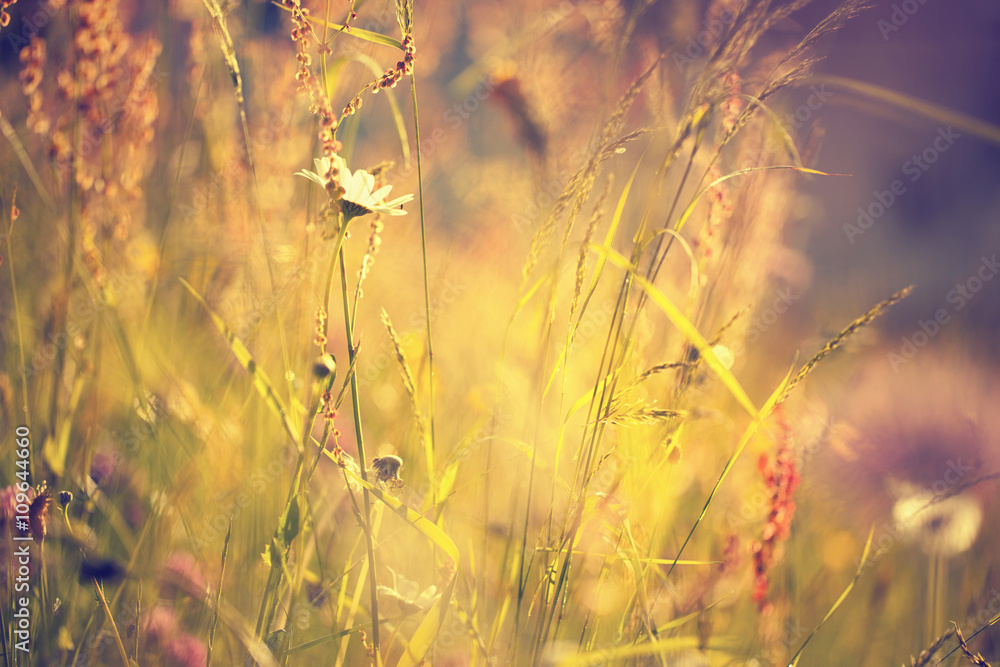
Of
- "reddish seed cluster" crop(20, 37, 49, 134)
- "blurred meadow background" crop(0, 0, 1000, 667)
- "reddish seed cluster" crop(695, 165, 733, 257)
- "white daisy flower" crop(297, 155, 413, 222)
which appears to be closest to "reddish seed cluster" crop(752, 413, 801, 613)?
"blurred meadow background" crop(0, 0, 1000, 667)

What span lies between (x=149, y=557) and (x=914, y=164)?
285 cm

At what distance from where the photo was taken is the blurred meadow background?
0.55 metres

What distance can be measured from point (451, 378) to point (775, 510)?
33.9 inches

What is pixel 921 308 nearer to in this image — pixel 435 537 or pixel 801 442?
pixel 801 442

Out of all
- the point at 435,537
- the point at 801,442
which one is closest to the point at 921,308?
the point at 801,442

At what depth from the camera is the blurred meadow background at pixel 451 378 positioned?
1.82 ft

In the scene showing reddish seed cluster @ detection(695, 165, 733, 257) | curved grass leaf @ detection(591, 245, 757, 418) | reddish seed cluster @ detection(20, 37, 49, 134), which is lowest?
curved grass leaf @ detection(591, 245, 757, 418)

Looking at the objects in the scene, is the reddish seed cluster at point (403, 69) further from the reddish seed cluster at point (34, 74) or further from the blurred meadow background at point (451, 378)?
the reddish seed cluster at point (34, 74)

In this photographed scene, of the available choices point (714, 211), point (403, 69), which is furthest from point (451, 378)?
point (403, 69)

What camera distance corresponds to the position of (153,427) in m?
0.64

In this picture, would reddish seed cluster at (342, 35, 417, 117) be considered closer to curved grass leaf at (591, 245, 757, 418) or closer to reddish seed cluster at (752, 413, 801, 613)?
curved grass leaf at (591, 245, 757, 418)

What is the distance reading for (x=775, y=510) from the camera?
2.09ft

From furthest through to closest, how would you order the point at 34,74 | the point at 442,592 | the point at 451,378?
the point at 451,378, the point at 34,74, the point at 442,592

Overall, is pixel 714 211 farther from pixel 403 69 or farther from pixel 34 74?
pixel 34 74
